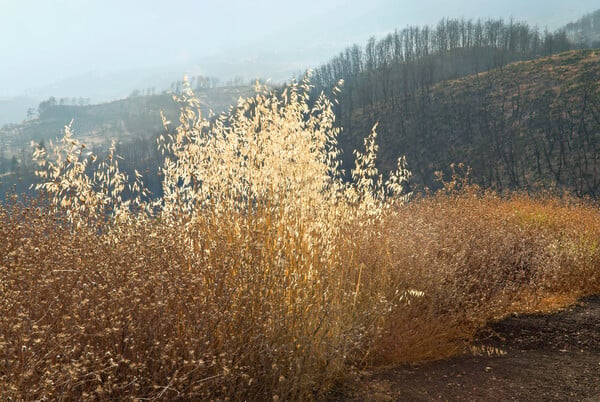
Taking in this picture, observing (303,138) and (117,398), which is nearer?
(117,398)

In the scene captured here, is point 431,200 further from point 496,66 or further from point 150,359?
point 496,66

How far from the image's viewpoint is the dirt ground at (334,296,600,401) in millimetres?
3284

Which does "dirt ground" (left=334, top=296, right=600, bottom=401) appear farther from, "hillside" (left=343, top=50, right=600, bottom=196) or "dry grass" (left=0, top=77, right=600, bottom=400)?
"hillside" (left=343, top=50, right=600, bottom=196)

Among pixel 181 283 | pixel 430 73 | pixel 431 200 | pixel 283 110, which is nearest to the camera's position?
pixel 181 283

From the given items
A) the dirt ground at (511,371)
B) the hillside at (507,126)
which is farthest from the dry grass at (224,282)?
the hillside at (507,126)

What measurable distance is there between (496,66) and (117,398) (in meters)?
82.6

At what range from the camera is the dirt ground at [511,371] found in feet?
10.8

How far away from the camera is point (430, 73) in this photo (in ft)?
260

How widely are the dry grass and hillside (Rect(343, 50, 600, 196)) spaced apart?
32698mm

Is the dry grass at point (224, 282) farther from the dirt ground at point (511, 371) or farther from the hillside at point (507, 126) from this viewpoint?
the hillside at point (507, 126)

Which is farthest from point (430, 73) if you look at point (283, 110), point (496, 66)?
point (283, 110)

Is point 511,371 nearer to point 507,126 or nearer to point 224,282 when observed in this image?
point 224,282

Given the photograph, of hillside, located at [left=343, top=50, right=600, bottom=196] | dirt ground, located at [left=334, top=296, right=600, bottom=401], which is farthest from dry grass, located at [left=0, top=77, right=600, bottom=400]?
hillside, located at [left=343, top=50, right=600, bottom=196]

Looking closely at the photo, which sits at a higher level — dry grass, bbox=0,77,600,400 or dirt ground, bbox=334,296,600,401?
dry grass, bbox=0,77,600,400
